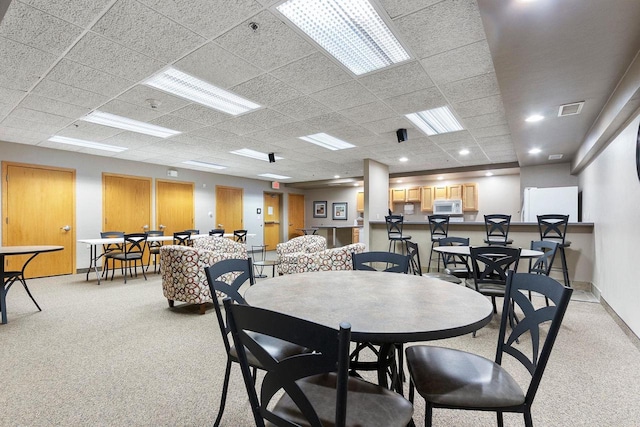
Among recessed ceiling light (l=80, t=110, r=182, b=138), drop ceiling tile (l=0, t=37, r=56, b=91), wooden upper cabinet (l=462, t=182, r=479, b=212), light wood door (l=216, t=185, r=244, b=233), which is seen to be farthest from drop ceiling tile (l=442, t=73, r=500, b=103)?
light wood door (l=216, t=185, r=244, b=233)

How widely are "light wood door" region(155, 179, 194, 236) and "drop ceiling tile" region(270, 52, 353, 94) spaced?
5757mm

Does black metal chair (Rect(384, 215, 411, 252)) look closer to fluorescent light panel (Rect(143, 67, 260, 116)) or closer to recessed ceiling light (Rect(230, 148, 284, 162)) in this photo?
recessed ceiling light (Rect(230, 148, 284, 162))

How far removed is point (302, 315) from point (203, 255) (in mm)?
2676

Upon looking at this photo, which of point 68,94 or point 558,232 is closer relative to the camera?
point 68,94

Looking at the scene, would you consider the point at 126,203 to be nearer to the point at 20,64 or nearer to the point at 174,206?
the point at 174,206

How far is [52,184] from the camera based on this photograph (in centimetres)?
588

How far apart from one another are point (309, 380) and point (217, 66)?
268 centimetres

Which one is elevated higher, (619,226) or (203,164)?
(203,164)

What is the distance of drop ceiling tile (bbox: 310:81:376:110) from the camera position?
3238mm

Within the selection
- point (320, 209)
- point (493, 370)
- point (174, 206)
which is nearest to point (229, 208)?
point (174, 206)

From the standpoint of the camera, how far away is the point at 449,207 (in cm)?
876

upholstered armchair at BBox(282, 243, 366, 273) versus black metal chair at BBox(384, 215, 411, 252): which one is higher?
black metal chair at BBox(384, 215, 411, 252)

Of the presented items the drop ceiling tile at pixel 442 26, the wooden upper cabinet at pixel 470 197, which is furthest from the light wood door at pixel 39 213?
the wooden upper cabinet at pixel 470 197

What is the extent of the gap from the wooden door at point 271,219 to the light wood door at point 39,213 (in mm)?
5522
